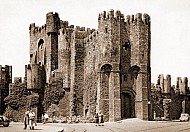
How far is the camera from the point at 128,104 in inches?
1480

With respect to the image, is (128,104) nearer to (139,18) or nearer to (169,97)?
(139,18)

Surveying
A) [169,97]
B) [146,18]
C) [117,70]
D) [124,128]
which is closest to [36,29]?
[169,97]

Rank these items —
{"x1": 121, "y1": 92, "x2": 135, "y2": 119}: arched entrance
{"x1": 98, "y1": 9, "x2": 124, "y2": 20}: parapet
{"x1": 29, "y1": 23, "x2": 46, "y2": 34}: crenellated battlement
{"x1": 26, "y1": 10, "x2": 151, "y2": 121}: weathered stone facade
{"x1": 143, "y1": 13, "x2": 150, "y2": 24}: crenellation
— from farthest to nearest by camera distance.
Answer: {"x1": 29, "y1": 23, "x2": 46, "y2": 34}: crenellated battlement
{"x1": 143, "y1": 13, "x2": 150, "y2": 24}: crenellation
{"x1": 121, "y1": 92, "x2": 135, "y2": 119}: arched entrance
{"x1": 98, "y1": 9, "x2": 124, "y2": 20}: parapet
{"x1": 26, "y1": 10, "x2": 151, "y2": 121}: weathered stone facade

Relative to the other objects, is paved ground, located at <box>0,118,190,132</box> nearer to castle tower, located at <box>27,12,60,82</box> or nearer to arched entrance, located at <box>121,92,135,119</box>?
arched entrance, located at <box>121,92,135,119</box>

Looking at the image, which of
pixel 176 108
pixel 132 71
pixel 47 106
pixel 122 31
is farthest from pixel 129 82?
pixel 176 108

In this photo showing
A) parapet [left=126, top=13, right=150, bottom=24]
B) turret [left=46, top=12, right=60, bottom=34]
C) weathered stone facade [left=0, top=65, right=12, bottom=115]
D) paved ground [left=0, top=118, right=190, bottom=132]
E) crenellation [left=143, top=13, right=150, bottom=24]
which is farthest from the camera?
turret [left=46, top=12, right=60, bottom=34]

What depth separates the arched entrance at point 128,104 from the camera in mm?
37188

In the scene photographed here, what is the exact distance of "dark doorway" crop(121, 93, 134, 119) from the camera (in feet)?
A: 122

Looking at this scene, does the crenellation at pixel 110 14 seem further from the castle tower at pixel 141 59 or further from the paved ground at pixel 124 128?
the paved ground at pixel 124 128

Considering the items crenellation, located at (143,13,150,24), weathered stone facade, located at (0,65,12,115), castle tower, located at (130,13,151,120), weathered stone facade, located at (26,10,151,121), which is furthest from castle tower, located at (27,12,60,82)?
crenellation, located at (143,13,150,24)

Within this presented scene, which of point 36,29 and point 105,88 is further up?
point 36,29

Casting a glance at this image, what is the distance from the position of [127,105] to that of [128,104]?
4.5 inches

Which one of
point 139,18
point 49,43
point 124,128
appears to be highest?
point 139,18

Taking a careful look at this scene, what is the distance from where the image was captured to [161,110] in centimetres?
4800
